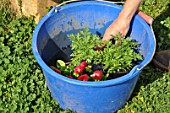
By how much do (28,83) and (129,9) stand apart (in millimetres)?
1040

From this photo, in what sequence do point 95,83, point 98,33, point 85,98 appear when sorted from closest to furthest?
point 95,83 < point 85,98 < point 98,33

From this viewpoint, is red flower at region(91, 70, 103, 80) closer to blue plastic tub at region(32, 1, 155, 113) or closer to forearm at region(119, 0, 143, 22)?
blue plastic tub at region(32, 1, 155, 113)

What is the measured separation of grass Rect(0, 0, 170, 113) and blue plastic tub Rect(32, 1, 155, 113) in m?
0.16

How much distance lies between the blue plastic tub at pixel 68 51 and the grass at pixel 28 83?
16cm

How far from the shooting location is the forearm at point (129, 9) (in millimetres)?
2833

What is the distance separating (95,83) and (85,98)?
0.84ft

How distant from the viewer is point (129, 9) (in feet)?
9.43

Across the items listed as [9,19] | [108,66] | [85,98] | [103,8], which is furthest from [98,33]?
[9,19]

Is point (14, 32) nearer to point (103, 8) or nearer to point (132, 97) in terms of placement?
point (103, 8)

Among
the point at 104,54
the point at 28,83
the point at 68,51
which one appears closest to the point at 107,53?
the point at 104,54

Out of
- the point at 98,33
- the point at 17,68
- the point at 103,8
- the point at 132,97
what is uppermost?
the point at 103,8

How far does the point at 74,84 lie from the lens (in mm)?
2633

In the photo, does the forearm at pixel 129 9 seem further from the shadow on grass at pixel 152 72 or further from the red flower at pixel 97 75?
the shadow on grass at pixel 152 72

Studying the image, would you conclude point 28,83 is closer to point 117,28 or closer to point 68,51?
point 68,51
